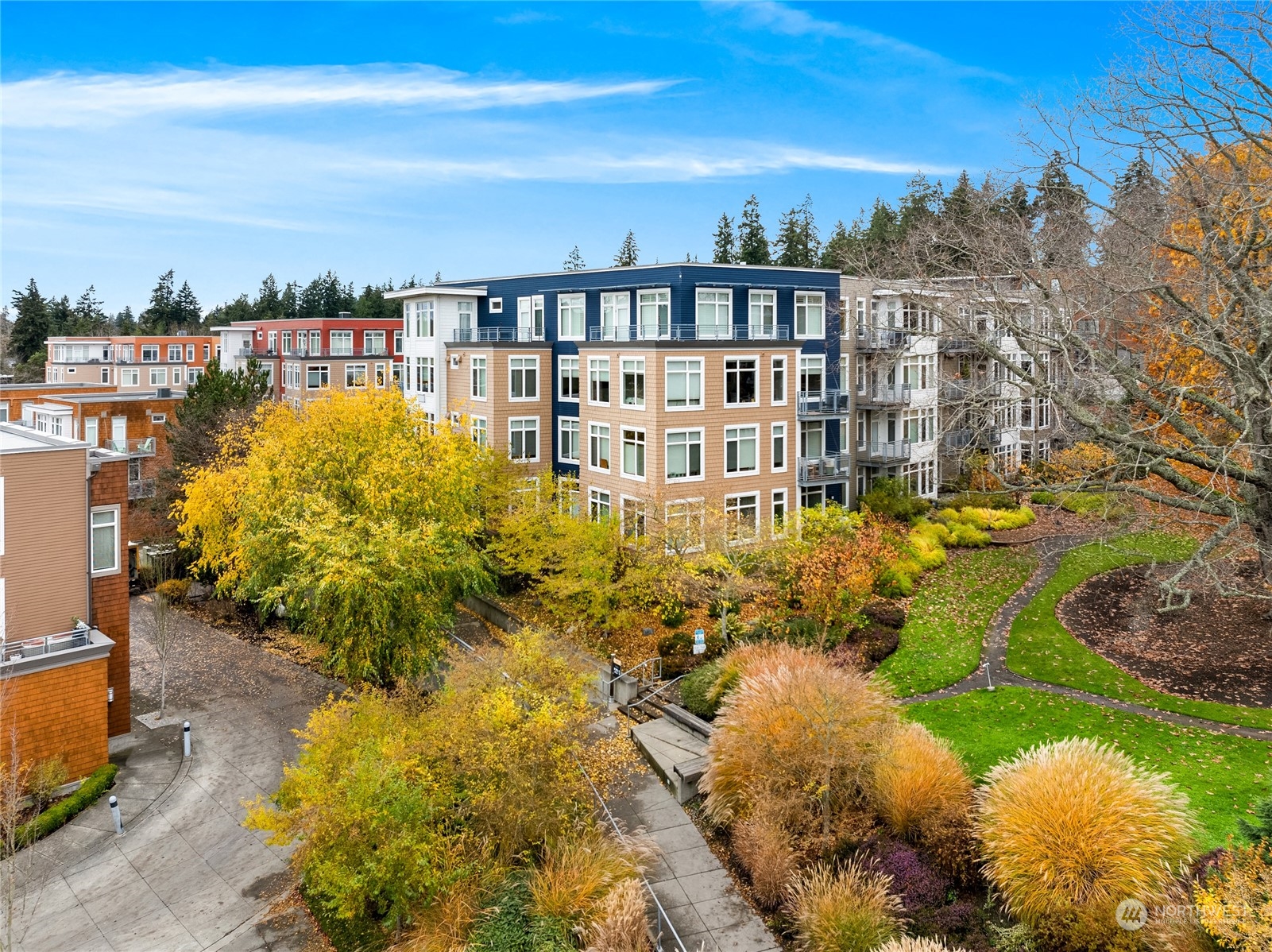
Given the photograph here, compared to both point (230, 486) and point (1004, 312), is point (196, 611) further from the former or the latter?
point (1004, 312)

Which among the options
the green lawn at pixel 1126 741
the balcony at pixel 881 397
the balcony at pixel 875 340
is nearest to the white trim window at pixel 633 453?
the green lawn at pixel 1126 741

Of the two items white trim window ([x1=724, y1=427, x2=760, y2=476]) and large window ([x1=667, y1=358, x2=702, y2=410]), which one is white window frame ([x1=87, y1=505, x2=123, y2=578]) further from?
white trim window ([x1=724, y1=427, x2=760, y2=476])

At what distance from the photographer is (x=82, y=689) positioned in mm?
21078

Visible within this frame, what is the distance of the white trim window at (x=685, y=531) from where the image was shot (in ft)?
89.8

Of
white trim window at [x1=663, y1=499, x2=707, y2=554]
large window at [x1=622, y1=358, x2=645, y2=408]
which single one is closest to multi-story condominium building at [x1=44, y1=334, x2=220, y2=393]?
large window at [x1=622, y1=358, x2=645, y2=408]

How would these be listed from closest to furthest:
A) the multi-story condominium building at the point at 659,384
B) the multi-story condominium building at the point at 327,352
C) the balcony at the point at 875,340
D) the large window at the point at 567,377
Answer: the multi-story condominium building at the point at 659,384 < the large window at the point at 567,377 < the balcony at the point at 875,340 < the multi-story condominium building at the point at 327,352

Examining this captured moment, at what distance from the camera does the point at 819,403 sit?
125 feet

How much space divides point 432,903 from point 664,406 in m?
19.0

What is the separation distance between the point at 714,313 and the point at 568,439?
8.88 m

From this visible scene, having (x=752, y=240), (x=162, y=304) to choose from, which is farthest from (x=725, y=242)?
(x=162, y=304)

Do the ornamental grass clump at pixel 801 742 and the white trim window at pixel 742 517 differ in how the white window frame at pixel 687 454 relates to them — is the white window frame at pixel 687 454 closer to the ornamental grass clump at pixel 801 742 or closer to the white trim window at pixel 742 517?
the white trim window at pixel 742 517

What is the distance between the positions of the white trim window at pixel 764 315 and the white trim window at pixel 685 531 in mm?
9533

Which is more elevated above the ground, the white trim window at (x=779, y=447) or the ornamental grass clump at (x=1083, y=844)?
the white trim window at (x=779, y=447)

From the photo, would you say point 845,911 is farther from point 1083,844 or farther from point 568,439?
point 568,439
